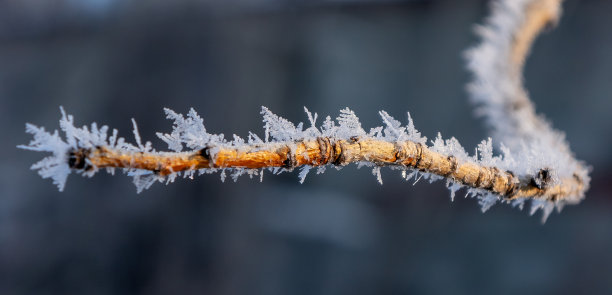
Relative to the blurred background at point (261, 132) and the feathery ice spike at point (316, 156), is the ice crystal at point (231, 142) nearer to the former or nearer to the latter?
the feathery ice spike at point (316, 156)

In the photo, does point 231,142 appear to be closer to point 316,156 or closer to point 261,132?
point 316,156

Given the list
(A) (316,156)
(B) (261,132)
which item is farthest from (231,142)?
(B) (261,132)

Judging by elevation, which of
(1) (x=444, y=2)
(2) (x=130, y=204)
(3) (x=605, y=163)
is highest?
(1) (x=444, y=2)

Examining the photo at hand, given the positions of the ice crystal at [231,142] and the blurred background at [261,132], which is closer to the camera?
the ice crystal at [231,142]

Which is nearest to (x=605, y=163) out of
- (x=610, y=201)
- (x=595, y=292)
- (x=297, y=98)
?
(x=610, y=201)

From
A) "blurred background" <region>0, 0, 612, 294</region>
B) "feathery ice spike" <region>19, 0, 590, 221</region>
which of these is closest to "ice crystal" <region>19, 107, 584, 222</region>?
"feathery ice spike" <region>19, 0, 590, 221</region>

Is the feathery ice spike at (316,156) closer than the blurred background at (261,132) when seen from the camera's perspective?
Yes

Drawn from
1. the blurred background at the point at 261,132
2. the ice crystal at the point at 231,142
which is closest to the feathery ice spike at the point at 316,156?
the ice crystal at the point at 231,142

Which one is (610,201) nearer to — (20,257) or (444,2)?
(444,2)
